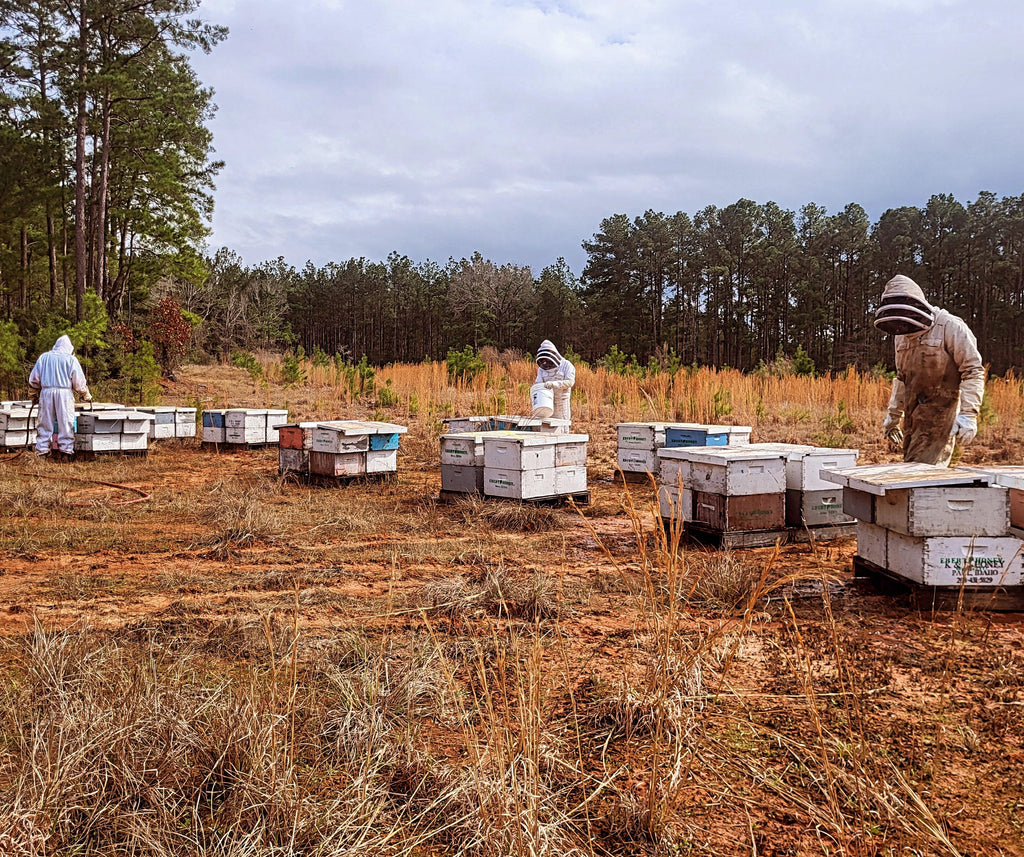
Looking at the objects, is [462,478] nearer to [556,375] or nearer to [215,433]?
[556,375]

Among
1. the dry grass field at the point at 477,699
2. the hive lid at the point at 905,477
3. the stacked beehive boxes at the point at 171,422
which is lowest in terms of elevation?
the dry grass field at the point at 477,699

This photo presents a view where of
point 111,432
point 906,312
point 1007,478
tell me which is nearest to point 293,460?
point 111,432

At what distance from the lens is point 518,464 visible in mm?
7184

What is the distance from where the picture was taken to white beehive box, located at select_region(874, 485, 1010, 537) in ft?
13.6

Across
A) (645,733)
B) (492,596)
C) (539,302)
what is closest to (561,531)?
(492,596)

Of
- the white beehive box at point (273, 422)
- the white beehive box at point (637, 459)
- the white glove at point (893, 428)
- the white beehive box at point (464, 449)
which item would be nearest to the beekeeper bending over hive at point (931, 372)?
the white glove at point (893, 428)

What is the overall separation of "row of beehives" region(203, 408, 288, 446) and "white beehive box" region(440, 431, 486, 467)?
4.91m

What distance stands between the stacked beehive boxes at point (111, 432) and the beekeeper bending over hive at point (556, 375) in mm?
6472

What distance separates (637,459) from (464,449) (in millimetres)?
2433

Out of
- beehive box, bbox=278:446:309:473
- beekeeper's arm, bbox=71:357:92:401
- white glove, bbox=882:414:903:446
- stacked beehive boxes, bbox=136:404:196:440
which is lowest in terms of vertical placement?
beehive box, bbox=278:446:309:473

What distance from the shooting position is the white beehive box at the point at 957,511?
4160 mm

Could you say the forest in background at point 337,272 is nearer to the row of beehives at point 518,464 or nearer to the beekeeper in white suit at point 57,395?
the beekeeper in white suit at point 57,395

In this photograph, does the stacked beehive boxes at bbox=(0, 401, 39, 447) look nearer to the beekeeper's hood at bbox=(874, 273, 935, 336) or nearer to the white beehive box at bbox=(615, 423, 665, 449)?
the white beehive box at bbox=(615, 423, 665, 449)

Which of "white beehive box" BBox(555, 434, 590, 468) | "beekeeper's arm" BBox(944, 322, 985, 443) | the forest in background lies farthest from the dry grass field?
the forest in background
